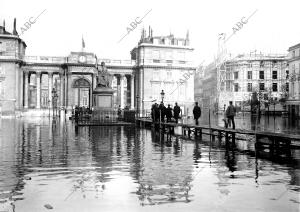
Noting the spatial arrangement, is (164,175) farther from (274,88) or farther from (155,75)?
(274,88)

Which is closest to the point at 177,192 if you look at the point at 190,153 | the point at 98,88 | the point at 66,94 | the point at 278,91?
the point at 190,153

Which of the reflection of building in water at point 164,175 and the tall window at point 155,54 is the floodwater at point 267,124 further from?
the tall window at point 155,54

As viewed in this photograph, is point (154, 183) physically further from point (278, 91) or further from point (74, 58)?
point (278, 91)

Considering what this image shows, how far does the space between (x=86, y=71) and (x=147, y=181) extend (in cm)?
6240

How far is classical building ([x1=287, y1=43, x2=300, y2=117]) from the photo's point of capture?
5689 centimetres

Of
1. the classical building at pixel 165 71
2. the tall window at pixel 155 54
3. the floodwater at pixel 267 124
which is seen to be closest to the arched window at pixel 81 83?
the classical building at pixel 165 71

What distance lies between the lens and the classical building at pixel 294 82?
56.9 metres

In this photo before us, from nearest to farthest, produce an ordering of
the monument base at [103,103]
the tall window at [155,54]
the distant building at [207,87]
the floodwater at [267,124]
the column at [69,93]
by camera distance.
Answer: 1. the floodwater at [267,124]
2. the monument base at [103,103]
3. the column at [69,93]
4. the tall window at [155,54]
5. the distant building at [207,87]

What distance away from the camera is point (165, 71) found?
A: 2916 inches

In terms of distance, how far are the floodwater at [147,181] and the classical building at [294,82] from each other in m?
46.9

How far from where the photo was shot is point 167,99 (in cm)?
7388

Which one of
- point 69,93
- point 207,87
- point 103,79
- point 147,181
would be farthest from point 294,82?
point 147,181

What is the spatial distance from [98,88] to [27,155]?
72.6 feet

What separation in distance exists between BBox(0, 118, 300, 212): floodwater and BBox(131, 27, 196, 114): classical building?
198ft
